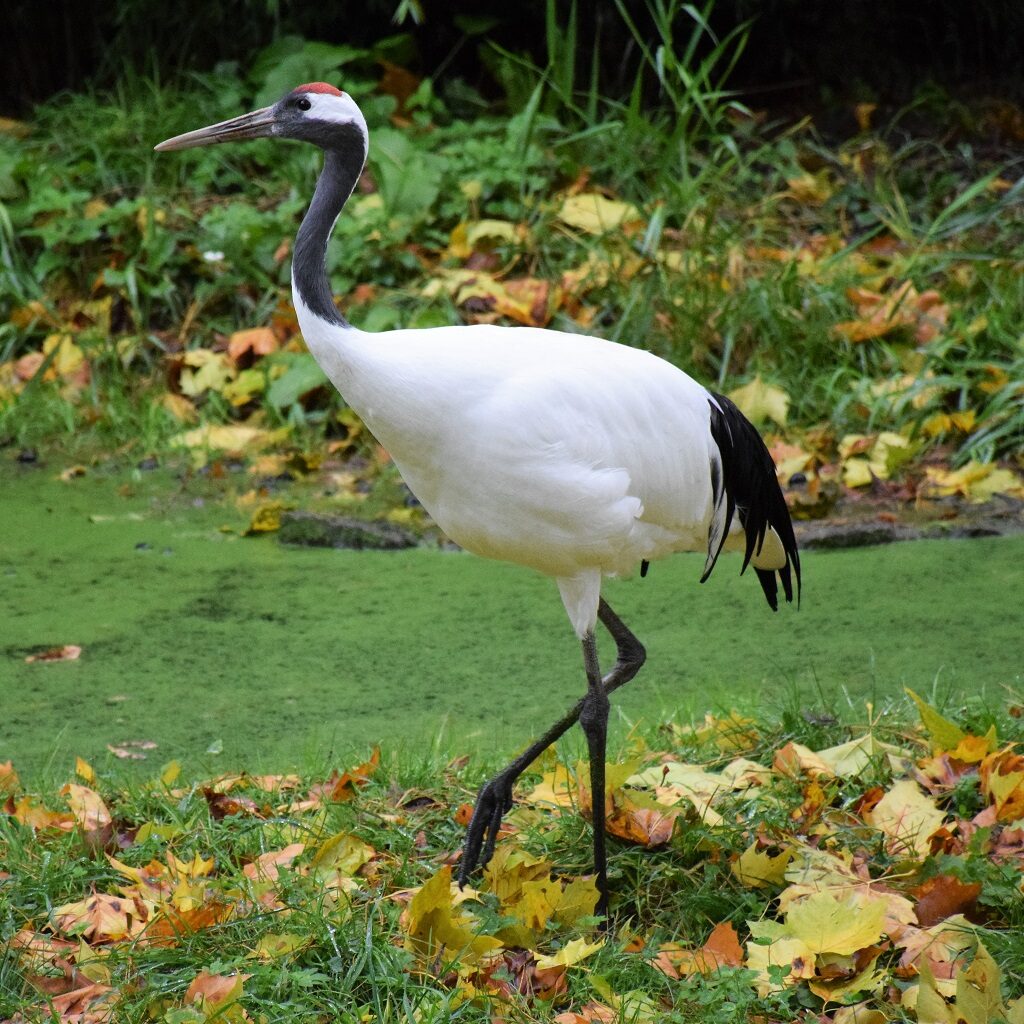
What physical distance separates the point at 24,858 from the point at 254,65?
5.27 meters

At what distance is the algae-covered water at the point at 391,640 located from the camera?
3.59 m

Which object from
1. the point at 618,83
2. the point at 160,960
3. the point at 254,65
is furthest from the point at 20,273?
the point at 160,960

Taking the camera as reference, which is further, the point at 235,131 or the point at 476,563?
the point at 476,563

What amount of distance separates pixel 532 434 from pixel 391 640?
1.57 m

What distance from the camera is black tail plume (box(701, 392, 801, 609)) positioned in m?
3.08

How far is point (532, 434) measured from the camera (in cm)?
265

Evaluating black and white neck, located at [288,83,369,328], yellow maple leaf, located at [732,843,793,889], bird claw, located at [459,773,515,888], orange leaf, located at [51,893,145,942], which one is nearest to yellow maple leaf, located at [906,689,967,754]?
yellow maple leaf, located at [732,843,793,889]

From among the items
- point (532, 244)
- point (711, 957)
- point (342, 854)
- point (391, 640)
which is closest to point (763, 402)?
point (532, 244)

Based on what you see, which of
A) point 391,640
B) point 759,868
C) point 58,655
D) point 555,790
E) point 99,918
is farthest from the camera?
point 391,640

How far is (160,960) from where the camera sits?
2.44 metres

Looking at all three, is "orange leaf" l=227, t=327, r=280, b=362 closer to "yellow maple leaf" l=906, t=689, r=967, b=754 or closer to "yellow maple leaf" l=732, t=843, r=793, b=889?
"yellow maple leaf" l=906, t=689, r=967, b=754

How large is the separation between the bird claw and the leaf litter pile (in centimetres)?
6

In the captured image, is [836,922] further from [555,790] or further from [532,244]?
[532,244]

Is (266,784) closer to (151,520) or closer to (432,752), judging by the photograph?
(432,752)
